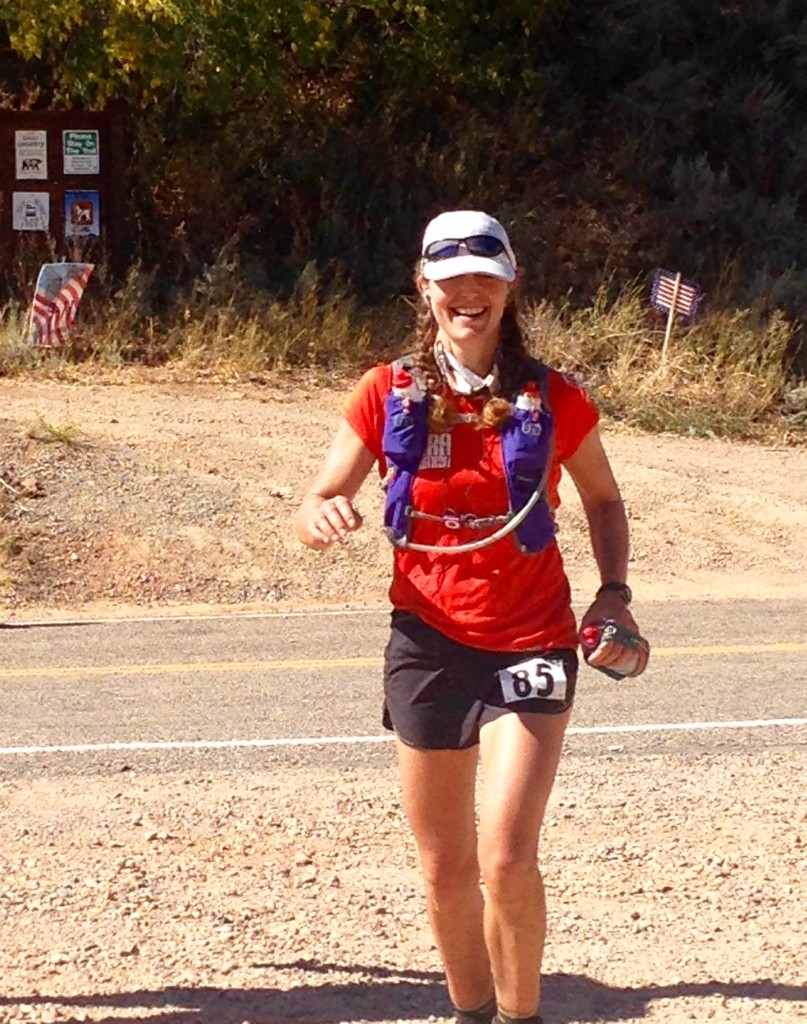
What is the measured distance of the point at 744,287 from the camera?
65.9ft

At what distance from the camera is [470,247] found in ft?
12.9

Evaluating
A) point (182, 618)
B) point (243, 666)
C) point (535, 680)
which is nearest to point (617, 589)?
point (535, 680)

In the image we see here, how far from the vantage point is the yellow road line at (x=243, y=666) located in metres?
9.48

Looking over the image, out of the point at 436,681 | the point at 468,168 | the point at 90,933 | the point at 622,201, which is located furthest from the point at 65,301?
the point at 436,681

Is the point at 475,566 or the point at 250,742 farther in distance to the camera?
the point at 250,742

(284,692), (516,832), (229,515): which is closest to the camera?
(516,832)

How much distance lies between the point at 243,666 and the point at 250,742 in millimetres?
1888

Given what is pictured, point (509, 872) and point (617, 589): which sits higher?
point (617, 589)

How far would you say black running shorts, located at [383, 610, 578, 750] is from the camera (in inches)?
153

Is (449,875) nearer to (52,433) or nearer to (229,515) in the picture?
(229,515)

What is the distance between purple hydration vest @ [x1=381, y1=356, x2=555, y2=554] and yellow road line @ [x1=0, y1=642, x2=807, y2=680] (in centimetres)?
565

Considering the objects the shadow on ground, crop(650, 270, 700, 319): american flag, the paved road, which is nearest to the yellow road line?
the paved road

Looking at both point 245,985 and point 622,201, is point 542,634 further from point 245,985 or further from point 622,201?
point 622,201

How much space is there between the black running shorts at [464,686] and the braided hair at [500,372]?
0.45m
